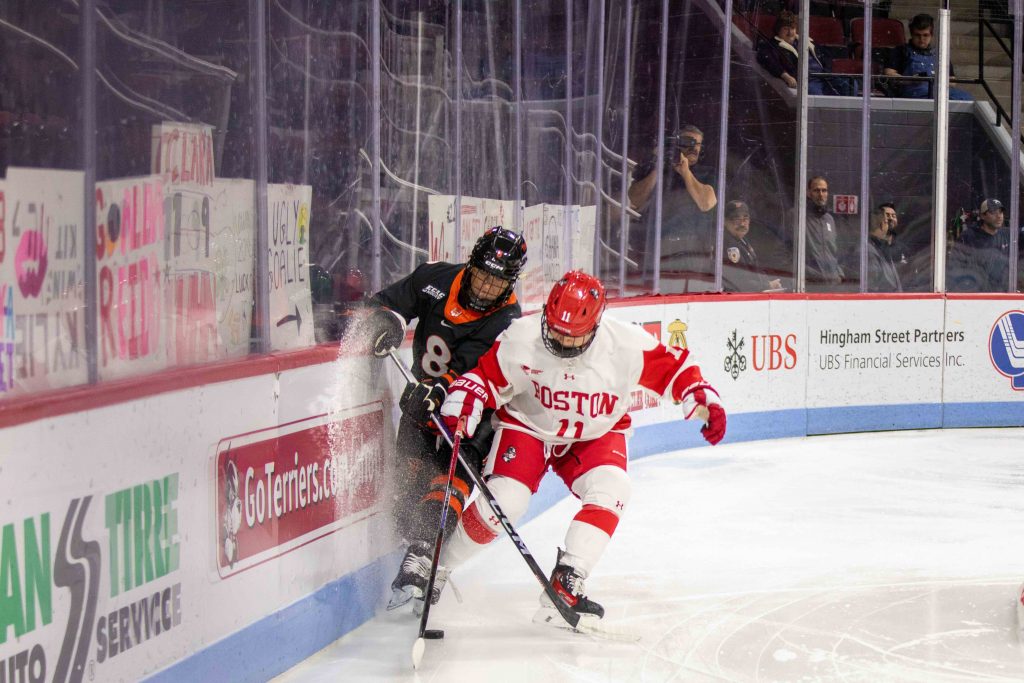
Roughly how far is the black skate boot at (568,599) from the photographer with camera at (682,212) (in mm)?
3944

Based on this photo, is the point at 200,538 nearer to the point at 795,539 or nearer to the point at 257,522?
the point at 257,522

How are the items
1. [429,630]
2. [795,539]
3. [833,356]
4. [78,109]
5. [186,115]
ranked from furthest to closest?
1. [833,356]
2. [795,539]
3. [429,630]
4. [186,115]
5. [78,109]

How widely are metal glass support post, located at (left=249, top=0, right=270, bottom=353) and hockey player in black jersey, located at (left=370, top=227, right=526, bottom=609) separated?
59cm

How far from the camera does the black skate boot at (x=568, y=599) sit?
11.5 ft

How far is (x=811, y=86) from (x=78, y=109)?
6.52m

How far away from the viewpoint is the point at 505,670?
3227mm

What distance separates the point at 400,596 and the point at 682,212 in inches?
179

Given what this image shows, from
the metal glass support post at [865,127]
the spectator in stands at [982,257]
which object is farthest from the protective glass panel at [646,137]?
the spectator in stands at [982,257]

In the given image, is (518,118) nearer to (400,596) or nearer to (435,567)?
(400,596)

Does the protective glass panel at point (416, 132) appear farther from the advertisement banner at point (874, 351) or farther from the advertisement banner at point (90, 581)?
the advertisement banner at point (874, 351)

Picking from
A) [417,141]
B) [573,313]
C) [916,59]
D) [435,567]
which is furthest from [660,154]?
[435,567]

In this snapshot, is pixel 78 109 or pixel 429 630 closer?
pixel 78 109

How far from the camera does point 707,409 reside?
3602 millimetres

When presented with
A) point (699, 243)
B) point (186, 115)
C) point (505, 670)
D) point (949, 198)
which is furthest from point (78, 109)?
point (949, 198)
